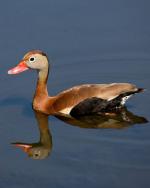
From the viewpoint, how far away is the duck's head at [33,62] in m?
10.0

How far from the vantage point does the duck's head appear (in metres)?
10.0

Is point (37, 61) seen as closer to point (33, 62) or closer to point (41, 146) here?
point (33, 62)

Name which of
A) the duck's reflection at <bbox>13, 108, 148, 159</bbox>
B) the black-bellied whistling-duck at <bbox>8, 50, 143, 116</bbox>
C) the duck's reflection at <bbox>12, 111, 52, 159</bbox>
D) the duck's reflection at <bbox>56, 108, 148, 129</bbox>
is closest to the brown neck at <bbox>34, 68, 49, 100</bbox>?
the black-bellied whistling-duck at <bbox>8, 50, 143, 116</bbox>

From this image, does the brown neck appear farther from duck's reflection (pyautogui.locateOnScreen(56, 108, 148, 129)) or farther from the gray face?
duck's reflection (pyautogui.locateOnScreen(56, 108, 148, 129))

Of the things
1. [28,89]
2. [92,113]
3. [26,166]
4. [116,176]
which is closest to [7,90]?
[28,89]

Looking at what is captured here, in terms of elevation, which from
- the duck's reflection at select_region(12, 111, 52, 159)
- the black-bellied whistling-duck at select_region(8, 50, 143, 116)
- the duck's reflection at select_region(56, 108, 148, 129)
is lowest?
the duck's reflection at select_region(12, 111, 52, 159)

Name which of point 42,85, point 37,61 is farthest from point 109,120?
point 37,61

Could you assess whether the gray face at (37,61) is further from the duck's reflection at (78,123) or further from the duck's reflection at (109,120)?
the duck's reflection at (109,120)

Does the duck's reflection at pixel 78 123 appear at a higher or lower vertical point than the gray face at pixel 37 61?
lower

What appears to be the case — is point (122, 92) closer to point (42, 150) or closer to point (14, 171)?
point (42, 150)

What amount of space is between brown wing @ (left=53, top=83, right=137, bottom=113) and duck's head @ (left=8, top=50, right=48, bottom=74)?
0.53m

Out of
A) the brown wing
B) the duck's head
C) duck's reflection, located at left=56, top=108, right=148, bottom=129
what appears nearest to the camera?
duck's reflection, located at left=56, top=108, right=148, bottom=129

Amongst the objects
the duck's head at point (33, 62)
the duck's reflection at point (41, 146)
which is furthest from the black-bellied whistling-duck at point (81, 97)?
the duck's reflection at point (41, 146)

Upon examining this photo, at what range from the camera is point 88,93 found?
9695 mm
